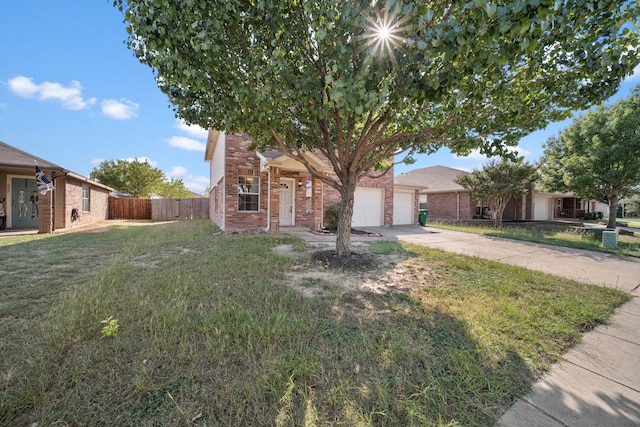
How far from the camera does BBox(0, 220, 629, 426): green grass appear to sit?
179 cm

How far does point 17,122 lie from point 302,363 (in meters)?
21.7

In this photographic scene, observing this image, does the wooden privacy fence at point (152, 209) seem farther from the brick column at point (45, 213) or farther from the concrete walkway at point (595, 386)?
the concrete walkway at point (595, 386)

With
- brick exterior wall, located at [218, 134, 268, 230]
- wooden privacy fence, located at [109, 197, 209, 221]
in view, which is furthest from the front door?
wooden privacy fence, located at [109, 197, 209, 221]

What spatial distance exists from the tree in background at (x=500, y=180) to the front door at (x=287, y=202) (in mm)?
10334

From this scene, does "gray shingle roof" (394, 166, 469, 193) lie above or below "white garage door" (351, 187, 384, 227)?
above

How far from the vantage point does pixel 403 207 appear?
16719mm

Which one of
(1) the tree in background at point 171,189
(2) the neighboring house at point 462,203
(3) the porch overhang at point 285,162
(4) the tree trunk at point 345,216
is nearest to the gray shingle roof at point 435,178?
(2) the neighboring house at point 462,203

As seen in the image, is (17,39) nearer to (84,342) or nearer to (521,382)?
(84,342)

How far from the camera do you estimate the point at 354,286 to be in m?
4.36

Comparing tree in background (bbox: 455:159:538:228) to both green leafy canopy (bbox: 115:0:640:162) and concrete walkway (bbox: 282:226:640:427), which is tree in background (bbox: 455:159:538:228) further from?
concrete walkway (bbox: 282:226:640:427)

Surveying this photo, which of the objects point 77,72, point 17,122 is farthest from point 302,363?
point 17,122

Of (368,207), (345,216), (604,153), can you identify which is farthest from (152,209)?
(604,153)

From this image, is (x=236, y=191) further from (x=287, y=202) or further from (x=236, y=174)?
(x=287, y=202)

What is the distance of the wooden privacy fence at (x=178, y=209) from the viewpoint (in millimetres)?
20281
